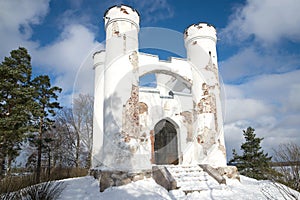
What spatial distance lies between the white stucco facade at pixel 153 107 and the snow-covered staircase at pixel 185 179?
0.84 m

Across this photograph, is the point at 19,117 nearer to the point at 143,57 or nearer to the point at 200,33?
the point at 143,57

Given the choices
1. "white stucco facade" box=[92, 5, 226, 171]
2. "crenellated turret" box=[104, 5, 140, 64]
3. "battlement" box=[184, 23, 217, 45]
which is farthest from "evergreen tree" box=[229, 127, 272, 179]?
"crenellated turret" box=[104, 5, 140, 64]

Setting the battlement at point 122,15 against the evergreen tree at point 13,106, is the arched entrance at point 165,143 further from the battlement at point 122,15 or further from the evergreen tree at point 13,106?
the evergreen tree at point 13,106

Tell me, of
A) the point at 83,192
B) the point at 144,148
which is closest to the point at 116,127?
the point at 144,148

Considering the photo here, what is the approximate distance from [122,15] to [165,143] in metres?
6.36

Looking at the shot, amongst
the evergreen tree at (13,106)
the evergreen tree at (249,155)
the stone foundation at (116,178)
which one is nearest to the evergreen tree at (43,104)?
the evergreen tree at (13,106)

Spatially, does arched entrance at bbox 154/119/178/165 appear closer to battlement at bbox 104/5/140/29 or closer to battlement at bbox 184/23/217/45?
battlement at bbox 184/23/217/45

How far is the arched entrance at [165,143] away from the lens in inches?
409

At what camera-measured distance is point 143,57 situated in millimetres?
Result: 10242

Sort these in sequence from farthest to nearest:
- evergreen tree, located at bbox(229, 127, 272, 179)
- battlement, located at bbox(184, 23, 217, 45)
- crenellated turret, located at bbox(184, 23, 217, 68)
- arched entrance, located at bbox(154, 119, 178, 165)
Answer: evergreen tree, located at bbox(229, 127, 272, 179) → battlement, located at bbox(184, 23, 217, 45) → arched entrance, located at bbox(154, 119, 178, 165) → crenellated turret, located at bbox(184, 23, 217, 68)

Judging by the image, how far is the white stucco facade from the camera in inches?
308

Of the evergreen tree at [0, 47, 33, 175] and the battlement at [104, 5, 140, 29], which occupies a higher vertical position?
the battlement at [104, 5, 140, 29]

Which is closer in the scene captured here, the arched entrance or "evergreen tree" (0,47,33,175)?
"evergreen tree" (0,47,33,175)

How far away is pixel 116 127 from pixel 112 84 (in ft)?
5.61
